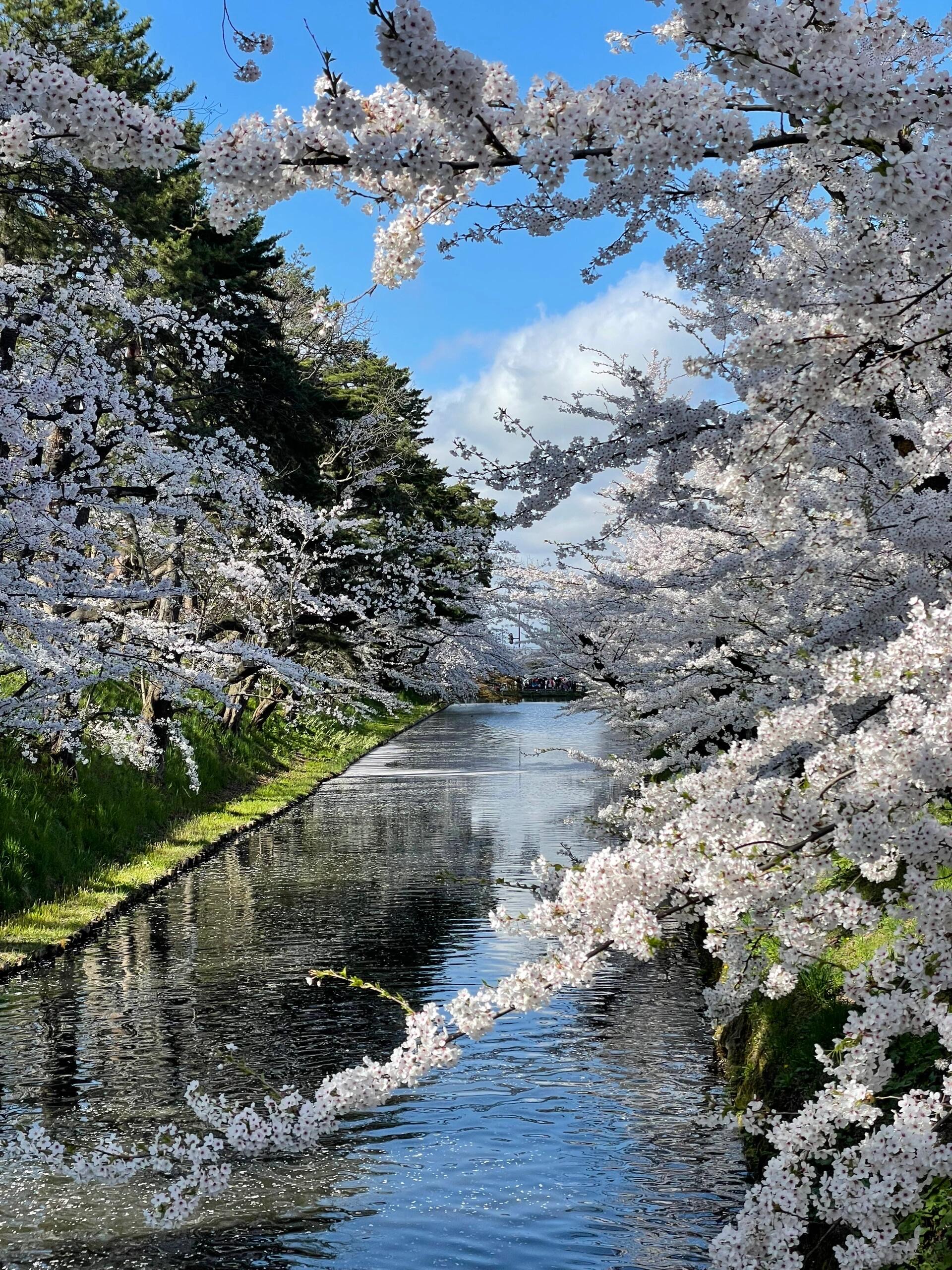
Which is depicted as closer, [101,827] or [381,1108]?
[381,1108]

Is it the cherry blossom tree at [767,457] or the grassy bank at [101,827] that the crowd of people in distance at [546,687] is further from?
the cherry blossom tree at [767,457]

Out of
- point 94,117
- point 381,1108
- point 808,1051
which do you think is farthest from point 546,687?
point 94,117

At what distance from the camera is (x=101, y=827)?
59.7ft

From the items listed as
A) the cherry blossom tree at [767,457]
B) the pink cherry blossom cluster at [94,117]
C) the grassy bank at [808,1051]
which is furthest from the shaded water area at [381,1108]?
the pink cherry blossom cluster at [94,117]

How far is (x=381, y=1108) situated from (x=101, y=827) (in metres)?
10.2

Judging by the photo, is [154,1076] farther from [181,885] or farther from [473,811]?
[473,811]

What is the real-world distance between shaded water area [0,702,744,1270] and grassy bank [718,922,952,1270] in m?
0.44

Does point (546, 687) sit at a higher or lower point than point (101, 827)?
higher

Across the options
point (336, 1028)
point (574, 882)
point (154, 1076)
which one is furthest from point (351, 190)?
point (336, 1028)

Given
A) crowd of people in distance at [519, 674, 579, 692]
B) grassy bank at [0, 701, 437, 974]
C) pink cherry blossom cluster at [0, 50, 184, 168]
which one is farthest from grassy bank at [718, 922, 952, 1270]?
crowd of people in distance at [519, 674, 579, 692]

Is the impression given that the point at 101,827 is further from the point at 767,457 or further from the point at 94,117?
the point at 94,117

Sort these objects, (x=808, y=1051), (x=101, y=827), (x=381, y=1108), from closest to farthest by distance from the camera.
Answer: (x=808, y=1051) → (x=381, y=1108) → (x=101, y=827)

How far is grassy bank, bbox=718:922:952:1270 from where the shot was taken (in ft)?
20.4

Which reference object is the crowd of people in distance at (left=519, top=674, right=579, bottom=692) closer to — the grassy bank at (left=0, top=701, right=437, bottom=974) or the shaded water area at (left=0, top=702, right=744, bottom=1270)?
the grassy bank at (left=0, top=701, right=437, bottom=974)
